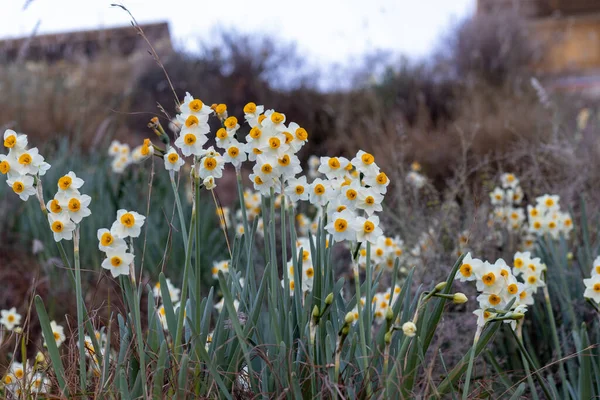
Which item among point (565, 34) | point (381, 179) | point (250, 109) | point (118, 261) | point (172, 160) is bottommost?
point (118, 261)

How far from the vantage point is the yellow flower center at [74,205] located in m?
1.56

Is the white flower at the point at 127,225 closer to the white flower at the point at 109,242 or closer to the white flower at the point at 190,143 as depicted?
the white flower at the point at 109,242

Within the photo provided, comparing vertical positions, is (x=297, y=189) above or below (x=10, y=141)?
below

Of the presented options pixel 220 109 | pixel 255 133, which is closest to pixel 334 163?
pixel 255 133

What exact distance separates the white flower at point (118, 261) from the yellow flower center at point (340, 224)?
45 cm

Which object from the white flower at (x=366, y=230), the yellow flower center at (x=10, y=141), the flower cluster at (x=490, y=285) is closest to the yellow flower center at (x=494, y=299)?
the flower cluster at (x=490, y=285)

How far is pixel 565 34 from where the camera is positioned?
11.9 m

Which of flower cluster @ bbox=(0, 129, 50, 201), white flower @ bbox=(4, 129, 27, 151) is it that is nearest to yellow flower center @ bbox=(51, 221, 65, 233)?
flower cluster @ bbox=(0, 129, 50, 201)

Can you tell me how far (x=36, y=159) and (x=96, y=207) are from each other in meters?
2.34

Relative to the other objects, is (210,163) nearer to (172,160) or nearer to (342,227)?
(172,160)

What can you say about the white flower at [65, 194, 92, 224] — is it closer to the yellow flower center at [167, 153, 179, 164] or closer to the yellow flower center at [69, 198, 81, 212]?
the yellow flower center at [69, 198, 81, 212]

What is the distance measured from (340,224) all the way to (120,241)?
1.62ft

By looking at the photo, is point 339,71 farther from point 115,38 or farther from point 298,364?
point 298,364

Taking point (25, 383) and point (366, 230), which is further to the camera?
point (25, 383)
